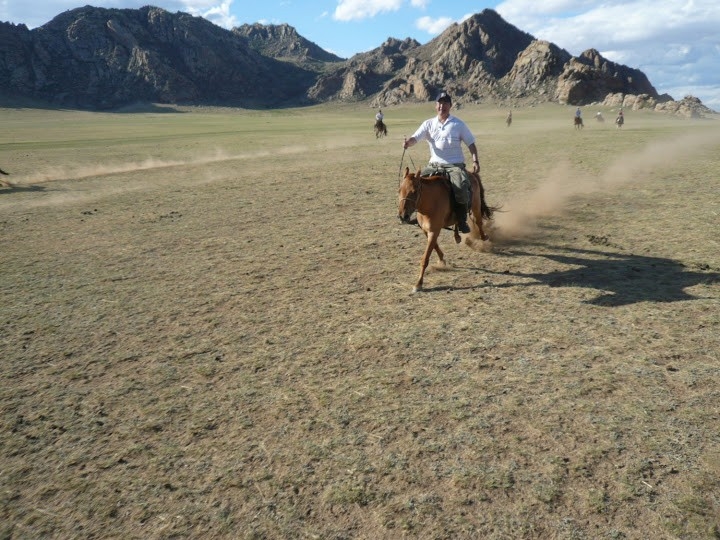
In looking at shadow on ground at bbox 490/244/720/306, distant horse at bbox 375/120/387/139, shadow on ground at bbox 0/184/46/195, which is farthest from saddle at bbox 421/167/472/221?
distant horse at bbox 375/120/387/139

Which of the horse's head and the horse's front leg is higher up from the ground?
Result: the horse's head

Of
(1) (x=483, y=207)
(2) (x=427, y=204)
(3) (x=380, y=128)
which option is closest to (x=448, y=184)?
(2) (x=427, y=204)

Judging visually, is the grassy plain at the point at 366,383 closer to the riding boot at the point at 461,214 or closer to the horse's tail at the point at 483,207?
the horse's tail at the point at 483,207

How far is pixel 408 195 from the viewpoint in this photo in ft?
24.6

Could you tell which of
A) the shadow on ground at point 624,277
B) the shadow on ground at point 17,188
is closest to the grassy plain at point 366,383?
the shadow on ground at point 624,277

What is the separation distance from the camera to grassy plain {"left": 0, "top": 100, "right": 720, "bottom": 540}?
12.2ft

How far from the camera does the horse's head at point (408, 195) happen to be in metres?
7.48

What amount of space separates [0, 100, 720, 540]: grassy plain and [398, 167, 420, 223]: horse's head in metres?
1.24

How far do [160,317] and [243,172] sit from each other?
54.9 ft

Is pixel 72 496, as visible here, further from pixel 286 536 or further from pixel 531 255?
pixel 531 255

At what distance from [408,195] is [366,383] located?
10.6 feet

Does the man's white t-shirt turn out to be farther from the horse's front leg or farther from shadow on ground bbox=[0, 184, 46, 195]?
shadow on ground bbox=[0, 184, 46, 195]

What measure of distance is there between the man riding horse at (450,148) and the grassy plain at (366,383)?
1.32 m

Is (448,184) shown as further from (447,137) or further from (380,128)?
(380,128)
